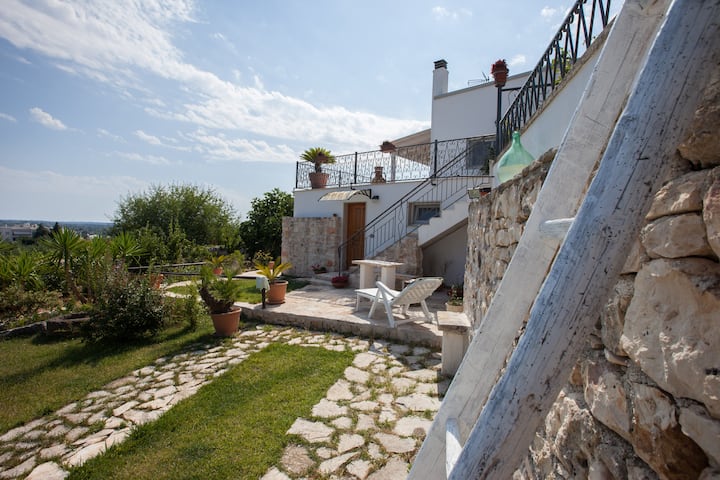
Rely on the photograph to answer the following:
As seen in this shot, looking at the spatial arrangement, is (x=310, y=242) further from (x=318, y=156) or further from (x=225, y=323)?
(x=225, y=323)

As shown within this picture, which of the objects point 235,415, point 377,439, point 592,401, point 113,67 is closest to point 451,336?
point 377,439

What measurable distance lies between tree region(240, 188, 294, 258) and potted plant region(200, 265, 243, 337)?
8.99 m

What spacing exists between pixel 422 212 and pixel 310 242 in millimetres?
3925

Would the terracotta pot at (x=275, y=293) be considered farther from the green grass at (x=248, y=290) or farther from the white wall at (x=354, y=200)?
the white wall at (x=354, y=200)

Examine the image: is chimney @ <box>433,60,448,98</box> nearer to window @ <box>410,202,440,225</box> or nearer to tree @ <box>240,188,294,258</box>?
window @ <box>410,202,440,225</box>

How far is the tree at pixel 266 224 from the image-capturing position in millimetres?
14305

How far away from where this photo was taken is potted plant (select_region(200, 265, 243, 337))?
511 cm

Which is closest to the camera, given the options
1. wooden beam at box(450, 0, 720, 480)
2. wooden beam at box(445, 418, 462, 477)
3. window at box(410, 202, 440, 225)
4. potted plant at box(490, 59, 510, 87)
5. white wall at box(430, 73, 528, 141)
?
wooden beam at box(450, 0, 720, 480)

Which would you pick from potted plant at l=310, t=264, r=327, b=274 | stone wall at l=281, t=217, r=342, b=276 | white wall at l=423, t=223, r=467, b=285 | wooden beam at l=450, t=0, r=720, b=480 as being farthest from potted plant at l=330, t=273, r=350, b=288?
wooden beam at l=450, t=0, r=720, b=480

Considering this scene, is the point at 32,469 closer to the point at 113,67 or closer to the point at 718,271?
the point at 718,271

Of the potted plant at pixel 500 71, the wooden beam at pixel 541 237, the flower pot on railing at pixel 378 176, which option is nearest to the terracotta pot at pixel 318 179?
the flower pot on railing at pixel 378 176

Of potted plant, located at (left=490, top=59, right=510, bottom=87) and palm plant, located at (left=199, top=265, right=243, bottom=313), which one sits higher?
potted plant, located at (left=490, top=59, right=510, bottom=87)

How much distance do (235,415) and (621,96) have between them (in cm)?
333

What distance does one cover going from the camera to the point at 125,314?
4.86m
